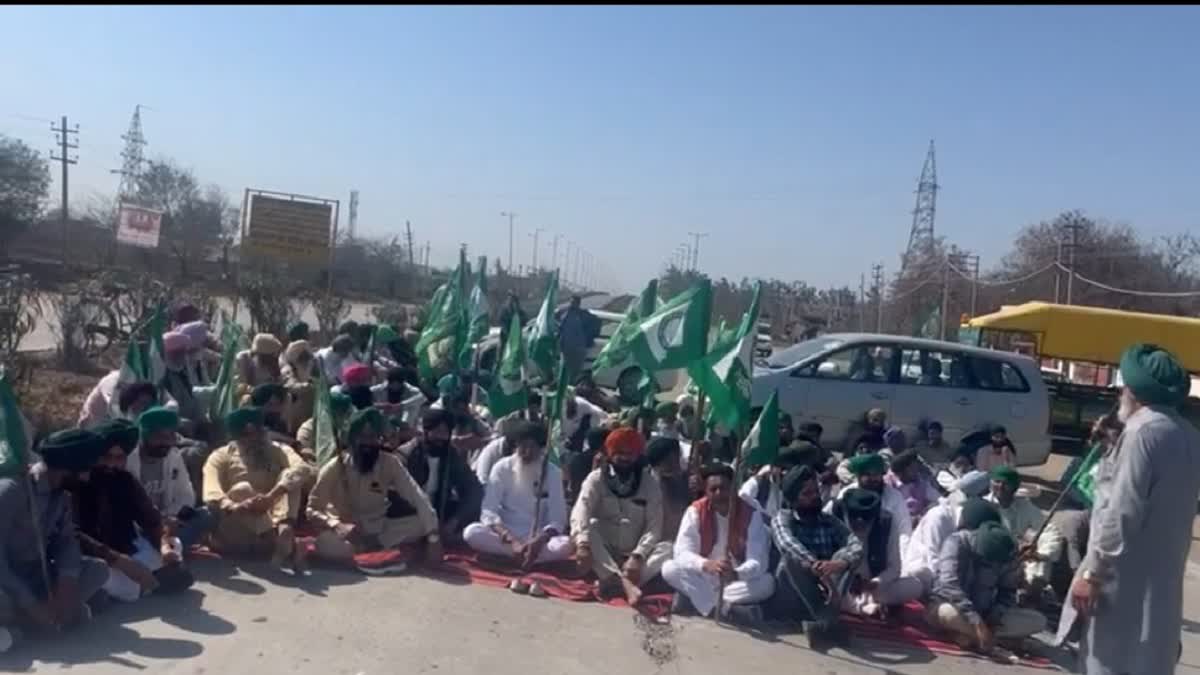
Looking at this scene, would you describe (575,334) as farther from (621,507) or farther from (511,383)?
(621,507)

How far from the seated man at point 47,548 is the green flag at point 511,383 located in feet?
11.9

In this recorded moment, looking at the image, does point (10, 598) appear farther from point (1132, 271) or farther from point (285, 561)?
point (1132, 271)

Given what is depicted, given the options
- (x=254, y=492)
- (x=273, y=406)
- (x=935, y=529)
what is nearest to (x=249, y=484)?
(x=254, y=492)

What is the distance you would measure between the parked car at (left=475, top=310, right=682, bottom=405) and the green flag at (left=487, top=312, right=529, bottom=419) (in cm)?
112

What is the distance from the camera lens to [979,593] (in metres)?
6.91

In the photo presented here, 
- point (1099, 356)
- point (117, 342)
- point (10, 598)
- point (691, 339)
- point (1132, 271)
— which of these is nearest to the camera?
point (10, 598)

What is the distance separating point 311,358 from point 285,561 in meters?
3.86

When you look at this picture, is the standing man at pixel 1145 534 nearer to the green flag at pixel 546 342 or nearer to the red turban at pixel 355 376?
the green flag at pixel 546 342

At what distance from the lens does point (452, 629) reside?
615 centimetres

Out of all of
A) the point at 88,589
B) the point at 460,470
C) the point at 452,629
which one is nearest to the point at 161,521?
the point at 88,589

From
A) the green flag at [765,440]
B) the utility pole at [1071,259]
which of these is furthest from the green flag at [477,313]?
the utility pole at [1071,259]

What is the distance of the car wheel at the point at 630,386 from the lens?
12.1 metres

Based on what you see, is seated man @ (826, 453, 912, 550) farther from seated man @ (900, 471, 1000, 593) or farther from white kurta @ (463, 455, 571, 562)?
white kurta @ (463, 455, 571, 562)

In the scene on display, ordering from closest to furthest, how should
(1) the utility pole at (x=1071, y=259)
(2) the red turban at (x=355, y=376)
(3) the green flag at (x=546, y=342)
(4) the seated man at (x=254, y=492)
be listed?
1. (4) the seated man at (x=254, y=492)
2. (2) the red turban at (x=355, y=376)
3. (3) the green flag at (x=546, y=342)
4. (1) the utility pole at (x=1071, y=259)
